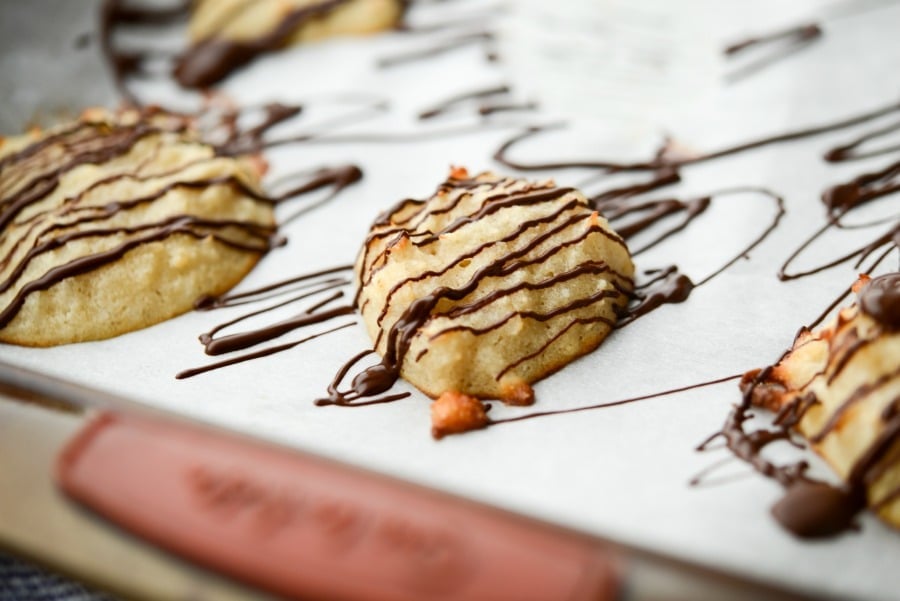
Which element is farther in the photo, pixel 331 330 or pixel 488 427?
pixel 331 330

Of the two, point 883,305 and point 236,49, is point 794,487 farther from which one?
point 236,49

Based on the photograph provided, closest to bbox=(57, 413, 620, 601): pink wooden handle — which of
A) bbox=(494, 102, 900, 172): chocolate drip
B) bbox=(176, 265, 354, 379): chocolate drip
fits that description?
bbox=(176, 265, 354, 379): chocolate drip

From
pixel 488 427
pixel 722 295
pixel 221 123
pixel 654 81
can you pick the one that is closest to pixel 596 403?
pixel 488 427

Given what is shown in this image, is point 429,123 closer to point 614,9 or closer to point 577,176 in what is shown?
point 577,176

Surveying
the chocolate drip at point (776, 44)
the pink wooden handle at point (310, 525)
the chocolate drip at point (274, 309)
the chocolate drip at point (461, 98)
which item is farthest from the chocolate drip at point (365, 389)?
the chocolate drip at point (776, 44)

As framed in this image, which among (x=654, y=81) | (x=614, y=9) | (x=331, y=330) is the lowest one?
(x=331, y=330)

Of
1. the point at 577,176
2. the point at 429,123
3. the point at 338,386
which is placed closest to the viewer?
the point at 338,386

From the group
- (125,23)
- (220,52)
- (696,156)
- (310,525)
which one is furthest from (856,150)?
(125,23)
